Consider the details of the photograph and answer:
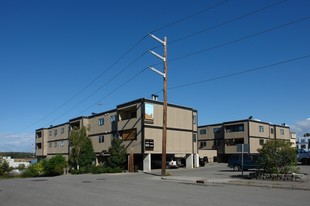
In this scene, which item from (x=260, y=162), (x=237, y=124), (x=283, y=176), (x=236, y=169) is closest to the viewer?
(x=283, y=176)

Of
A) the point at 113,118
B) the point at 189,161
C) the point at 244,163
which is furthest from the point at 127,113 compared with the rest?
the point at 244,163

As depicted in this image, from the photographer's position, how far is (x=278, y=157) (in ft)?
77.6

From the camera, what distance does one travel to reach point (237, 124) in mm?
70125

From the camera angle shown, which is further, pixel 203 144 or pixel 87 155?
pixel 203 144

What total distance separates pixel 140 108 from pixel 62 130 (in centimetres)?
3389

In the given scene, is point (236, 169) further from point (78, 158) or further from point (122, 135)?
point (78, 158)

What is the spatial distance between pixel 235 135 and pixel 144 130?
97.2 feet

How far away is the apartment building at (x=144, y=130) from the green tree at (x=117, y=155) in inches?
49.1

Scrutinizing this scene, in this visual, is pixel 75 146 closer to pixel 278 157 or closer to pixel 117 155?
pixel 117 155

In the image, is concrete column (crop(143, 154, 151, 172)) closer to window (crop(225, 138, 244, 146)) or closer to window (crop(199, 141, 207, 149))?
window (crop(225, 138, 244, 146))

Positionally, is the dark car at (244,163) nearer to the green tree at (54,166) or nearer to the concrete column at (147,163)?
the concrete column at (147,163)

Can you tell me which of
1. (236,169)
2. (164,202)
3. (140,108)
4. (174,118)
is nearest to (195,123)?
(174,118)

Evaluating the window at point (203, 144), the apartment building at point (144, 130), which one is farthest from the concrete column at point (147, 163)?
the window at point (203, 144)

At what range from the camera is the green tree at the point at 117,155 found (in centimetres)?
4669
